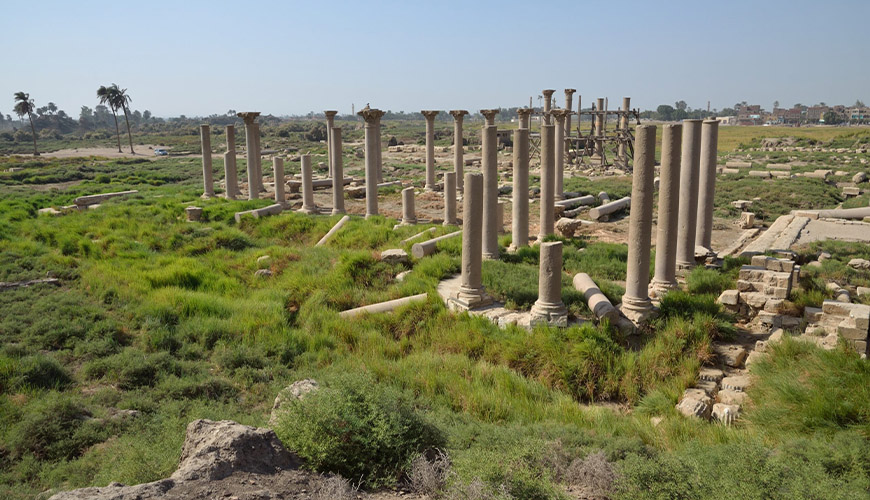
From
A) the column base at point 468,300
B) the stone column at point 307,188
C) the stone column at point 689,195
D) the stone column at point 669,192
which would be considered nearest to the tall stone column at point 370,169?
the stone column at point 307,188

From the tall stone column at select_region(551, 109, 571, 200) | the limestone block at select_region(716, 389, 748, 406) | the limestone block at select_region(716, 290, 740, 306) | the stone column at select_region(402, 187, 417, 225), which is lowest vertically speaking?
the limestone block at select_region(716, 389, 748, 406)

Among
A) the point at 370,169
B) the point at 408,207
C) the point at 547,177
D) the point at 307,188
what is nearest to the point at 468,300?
the point at 547,177

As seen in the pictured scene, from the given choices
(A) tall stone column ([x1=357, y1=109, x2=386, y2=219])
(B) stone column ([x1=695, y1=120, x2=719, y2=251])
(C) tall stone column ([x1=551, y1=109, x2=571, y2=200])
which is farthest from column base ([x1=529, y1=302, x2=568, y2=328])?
(C) tall stone column ([x1=551, y1=109, x2=571, y2=200])

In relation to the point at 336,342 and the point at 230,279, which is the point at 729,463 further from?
the point at 230,279

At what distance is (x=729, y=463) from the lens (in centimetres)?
524

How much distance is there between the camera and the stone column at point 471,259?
11.9m

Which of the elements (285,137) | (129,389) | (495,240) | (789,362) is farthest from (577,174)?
(285,137)

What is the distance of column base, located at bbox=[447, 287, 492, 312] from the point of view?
38.9 feet

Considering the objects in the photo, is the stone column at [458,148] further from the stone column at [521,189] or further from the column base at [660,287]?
the column base at [660,287]

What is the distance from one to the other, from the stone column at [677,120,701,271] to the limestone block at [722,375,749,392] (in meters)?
4.69

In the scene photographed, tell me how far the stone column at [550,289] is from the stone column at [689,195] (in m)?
3.94

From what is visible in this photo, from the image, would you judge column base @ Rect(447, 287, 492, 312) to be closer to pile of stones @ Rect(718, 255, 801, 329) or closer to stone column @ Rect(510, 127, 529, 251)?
stone column @ Rect(510, 127, 529, 251)

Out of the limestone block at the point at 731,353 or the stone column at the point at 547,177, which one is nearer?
the limestone block at the point at 731,353

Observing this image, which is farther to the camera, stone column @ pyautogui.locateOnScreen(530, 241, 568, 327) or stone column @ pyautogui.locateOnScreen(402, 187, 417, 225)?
stone column @ pyautogui.locateOnScreen(402, 187, 417, 225)
